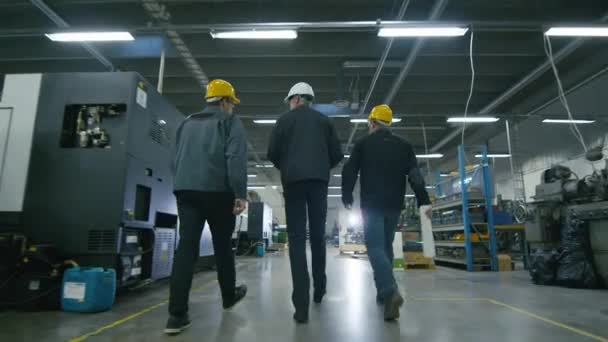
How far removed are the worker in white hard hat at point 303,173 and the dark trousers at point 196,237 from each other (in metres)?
0.44

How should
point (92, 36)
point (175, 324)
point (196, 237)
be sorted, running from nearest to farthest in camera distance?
1. point (175, 324)
2. point (196, 237)
3. point (92, 36)

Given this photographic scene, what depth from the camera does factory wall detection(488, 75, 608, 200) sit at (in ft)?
29.7

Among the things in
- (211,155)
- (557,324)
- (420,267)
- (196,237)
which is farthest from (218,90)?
(420,267)

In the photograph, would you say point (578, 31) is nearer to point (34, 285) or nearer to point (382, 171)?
point (382, 171)

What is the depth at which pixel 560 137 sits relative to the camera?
11.7 metres

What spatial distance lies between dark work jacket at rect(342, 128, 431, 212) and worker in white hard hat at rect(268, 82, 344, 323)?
1.04ft

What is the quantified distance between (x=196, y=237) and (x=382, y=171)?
4.74 feet

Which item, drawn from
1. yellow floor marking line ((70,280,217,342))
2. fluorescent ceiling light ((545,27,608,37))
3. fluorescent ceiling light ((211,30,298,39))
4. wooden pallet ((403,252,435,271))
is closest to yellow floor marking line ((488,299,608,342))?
yellow floor marking line ((70,280,217,342))

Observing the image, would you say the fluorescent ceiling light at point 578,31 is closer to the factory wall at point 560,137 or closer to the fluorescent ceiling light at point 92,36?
the factory wall at point 560,137

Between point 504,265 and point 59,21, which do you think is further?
point 504,265

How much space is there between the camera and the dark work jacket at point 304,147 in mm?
2229

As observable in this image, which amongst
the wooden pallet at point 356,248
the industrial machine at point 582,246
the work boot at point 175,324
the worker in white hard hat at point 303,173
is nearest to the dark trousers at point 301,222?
the worker in white hard hat at point 303,173

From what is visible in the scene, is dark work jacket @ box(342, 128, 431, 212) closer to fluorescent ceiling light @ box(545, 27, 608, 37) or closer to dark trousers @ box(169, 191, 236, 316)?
dark trousers @ box(169, 191, 236, 316)

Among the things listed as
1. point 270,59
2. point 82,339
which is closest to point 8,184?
point 82,339
